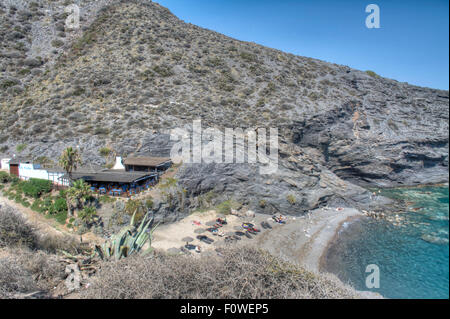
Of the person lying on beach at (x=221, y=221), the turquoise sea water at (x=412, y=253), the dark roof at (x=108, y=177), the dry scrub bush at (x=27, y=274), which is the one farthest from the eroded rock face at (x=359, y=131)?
the dry scrub bush at (x=27, y=274)

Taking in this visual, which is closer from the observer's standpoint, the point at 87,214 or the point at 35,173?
the point at 87,214

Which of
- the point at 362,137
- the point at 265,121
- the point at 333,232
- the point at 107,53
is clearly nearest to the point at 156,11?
the point at 107,53

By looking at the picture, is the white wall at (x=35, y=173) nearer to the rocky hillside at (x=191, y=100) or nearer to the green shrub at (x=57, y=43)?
the rocky hillside at (x=191, y=100)

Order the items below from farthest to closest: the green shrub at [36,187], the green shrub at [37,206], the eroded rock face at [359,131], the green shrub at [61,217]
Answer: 1. the eroded rock face at [359,131]
2. the green shrub at [36,187]
3. the green shrub at [37,206]
4. the green shrub at [61,217]

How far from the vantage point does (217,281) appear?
21.2 ft

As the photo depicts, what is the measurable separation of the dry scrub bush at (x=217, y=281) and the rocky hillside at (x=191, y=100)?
20777 mm

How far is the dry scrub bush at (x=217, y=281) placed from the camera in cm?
620

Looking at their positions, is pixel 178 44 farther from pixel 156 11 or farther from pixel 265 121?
pixel 265 121

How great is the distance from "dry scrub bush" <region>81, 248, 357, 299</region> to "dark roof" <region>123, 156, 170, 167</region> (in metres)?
21.2

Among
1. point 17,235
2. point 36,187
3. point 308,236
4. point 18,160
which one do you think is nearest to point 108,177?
point 36,187

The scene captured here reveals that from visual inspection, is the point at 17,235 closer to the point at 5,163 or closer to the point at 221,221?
the point at 221,221

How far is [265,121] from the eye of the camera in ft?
132

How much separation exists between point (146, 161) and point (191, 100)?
16233mm

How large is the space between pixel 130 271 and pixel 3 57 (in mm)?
57293
